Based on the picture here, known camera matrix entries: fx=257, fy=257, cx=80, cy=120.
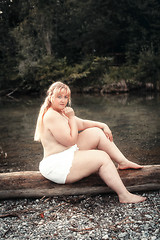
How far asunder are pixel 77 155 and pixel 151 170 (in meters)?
1.06

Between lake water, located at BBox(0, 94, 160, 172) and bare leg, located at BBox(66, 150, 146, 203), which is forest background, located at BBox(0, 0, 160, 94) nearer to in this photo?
lake water, located at BBox(0, 94, 160, 172)

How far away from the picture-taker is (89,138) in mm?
3557

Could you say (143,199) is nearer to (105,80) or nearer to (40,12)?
(105,80)

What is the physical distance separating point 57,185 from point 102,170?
691 mm

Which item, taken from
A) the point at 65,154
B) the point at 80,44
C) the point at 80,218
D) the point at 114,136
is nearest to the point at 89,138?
the point at 65,154

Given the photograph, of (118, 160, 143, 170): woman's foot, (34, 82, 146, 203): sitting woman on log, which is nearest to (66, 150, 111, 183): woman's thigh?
(34, 82, 146, 203): sitting woman on log

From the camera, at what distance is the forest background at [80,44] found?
22.4m

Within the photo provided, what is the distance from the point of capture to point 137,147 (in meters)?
6.37

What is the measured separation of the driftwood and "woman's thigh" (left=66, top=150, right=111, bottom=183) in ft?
0.69

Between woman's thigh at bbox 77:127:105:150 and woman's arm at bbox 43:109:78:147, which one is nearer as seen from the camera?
woman's arm at bbox 43:109:78:147

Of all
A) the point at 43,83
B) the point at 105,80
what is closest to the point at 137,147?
the point at 105,80

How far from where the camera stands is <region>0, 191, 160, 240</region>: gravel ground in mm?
2551

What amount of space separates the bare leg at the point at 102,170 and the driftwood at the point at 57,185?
0.85 ft

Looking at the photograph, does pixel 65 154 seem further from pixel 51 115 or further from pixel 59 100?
pixel 59 100
